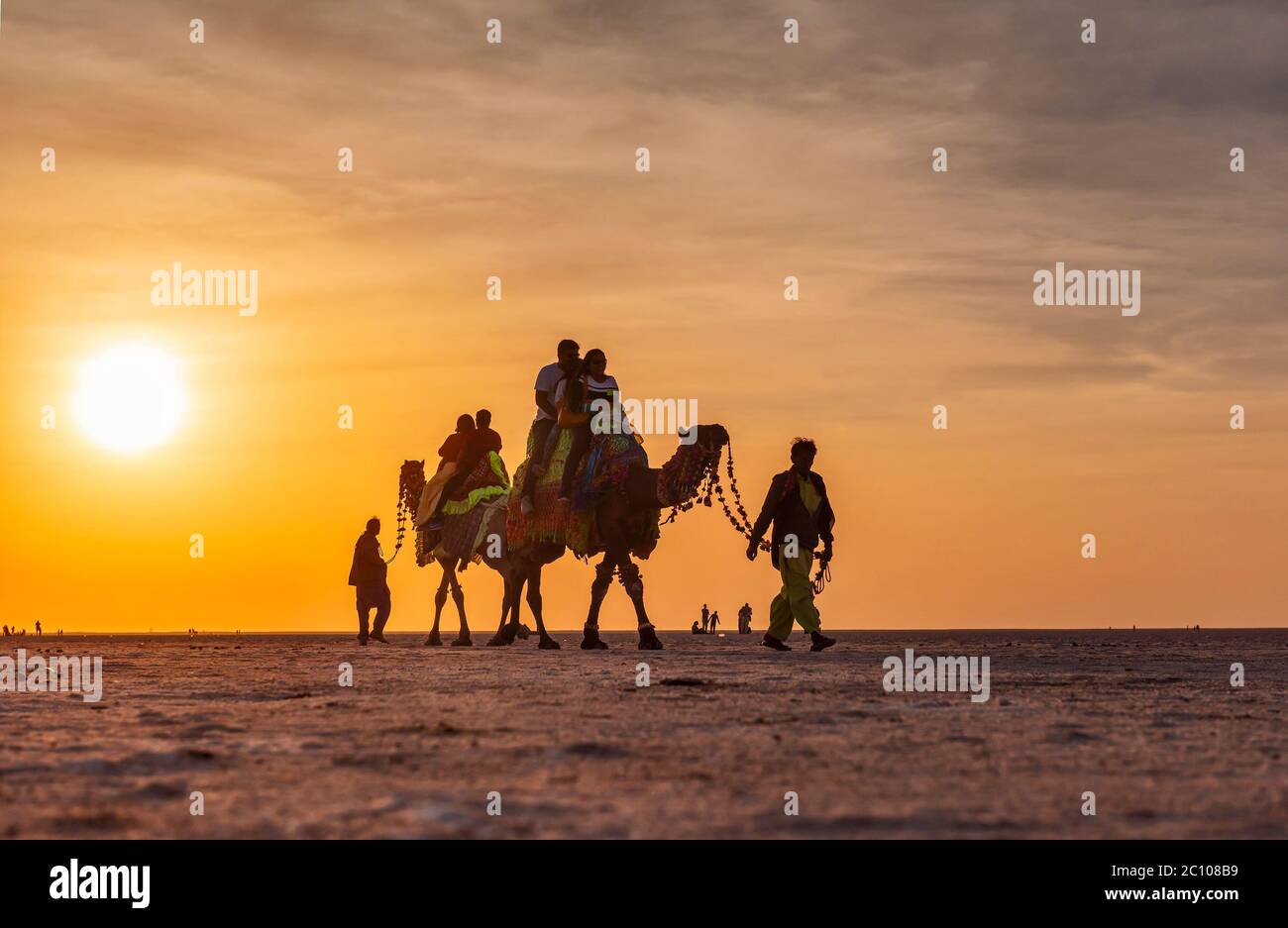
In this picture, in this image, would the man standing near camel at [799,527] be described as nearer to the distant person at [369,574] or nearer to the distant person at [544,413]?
the distant person at [544,413]

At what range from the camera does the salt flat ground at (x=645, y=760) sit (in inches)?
284

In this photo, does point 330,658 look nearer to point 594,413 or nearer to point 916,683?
point 594,413

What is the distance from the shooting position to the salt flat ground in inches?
284

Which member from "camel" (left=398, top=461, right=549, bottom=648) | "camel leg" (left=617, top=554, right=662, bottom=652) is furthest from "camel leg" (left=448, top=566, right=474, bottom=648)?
"camel leg" (left=617, top=554, right=662, bottom=652)

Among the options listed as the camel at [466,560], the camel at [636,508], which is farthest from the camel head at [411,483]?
the camel at [636,508]

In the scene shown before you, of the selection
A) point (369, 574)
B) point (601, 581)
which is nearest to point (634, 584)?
point (601, 581)

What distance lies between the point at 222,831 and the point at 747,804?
2.00m

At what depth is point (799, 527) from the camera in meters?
23.4

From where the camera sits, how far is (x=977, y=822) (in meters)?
7.14

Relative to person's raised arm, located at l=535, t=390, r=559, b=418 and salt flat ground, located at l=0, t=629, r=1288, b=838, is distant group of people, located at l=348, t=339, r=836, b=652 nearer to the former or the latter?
person's raised arm, located at l=535, t=390, r=559, b=418

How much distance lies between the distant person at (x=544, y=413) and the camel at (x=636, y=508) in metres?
0.16

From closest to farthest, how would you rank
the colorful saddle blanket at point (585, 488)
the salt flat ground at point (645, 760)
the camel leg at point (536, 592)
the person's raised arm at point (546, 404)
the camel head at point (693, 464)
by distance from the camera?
the salt flat ground at point (645, 760) < the camel head at point (693, 464) < the colorful saddle blanket at point (585, 488) < the person's raised arm at point (546, 404) < the camel leg at point (536, 592)
